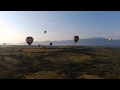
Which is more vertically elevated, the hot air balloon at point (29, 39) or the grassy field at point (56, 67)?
the hot air balloon at point (29, 39)

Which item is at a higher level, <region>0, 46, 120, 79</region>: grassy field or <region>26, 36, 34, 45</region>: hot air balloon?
<region>26, 36, 34, 45</region>: hot air balloon

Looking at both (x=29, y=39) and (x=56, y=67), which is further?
(x=29, y=39)

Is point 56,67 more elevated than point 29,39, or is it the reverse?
point 29,39

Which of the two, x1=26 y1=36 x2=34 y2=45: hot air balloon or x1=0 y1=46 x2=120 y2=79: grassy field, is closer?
x1=0 y1=46 x2=120 y2=79: grassy field

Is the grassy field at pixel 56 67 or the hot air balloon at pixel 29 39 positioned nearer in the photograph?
the grassy field at pixel 56 67
